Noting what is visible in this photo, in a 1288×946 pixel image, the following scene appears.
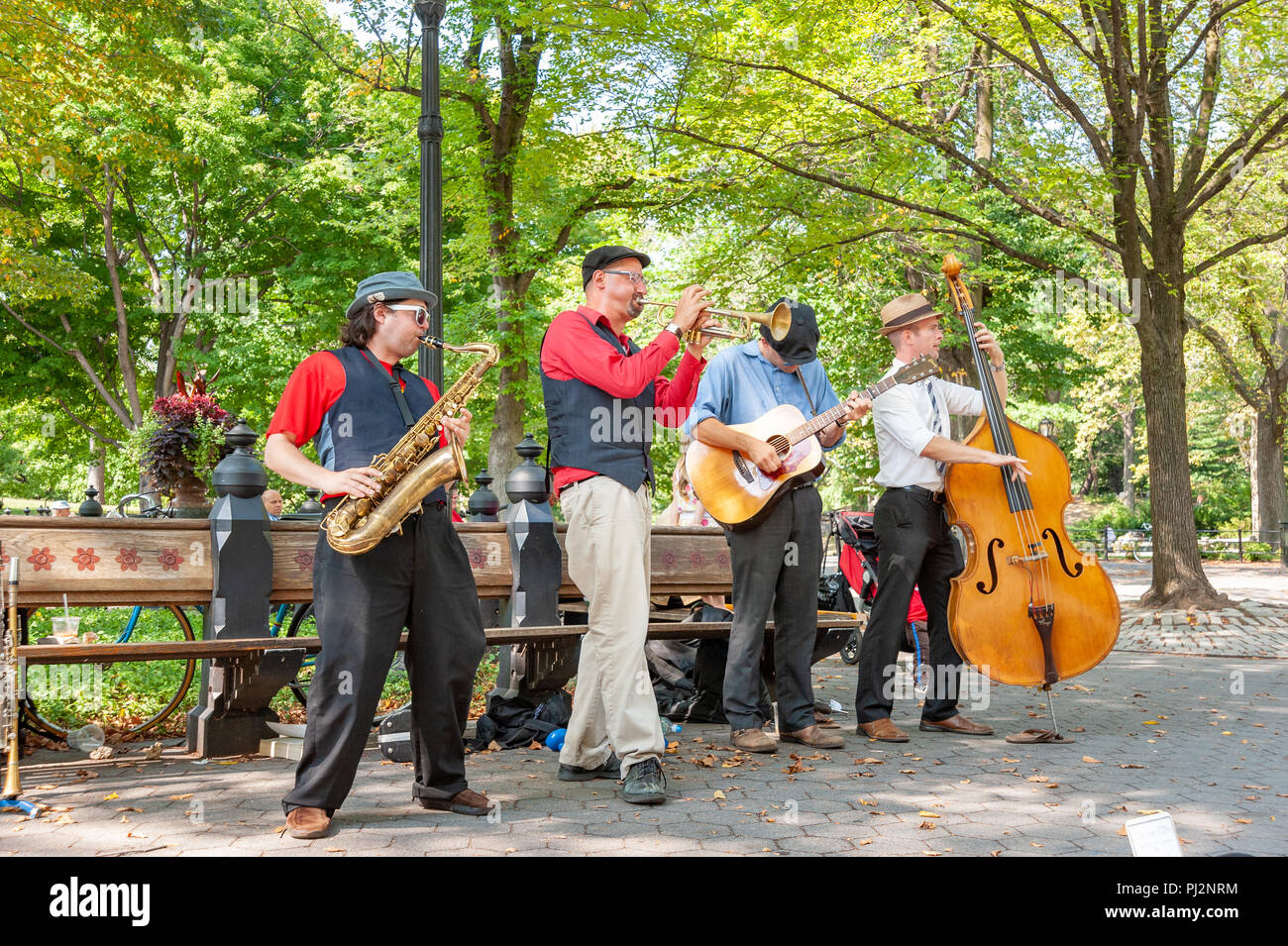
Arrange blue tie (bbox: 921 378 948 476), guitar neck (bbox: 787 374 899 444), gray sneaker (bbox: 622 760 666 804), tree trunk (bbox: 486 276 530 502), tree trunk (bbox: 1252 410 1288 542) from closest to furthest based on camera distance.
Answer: gray sneaker (bbox: 622 760 666 804) < guitar neck (bbox: 787 374 899 444) < blue tie (bbox: 921 378 948 476) < tree trunk (bbox: 486 276 530 502) < tree trunk (bbox: 1252 410 1288 542)

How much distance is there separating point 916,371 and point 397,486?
2.96 meters

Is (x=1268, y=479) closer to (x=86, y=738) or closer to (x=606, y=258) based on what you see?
(x=606, y=258)

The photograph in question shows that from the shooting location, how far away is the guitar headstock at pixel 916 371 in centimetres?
579

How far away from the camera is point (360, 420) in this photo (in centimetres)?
430

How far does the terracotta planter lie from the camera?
6.50 metres

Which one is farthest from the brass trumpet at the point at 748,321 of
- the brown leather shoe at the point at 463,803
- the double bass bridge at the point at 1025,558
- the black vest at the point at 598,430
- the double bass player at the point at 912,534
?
the brown leather shoe at the point at 463,803

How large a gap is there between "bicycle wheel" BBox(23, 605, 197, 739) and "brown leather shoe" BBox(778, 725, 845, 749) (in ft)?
10.5

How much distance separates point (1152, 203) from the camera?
44.5 feet

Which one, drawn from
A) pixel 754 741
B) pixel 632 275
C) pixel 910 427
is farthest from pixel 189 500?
pixel 910 427

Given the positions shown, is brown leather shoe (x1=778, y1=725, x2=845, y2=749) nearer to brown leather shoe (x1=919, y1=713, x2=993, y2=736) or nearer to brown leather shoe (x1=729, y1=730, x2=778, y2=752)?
brown leather shoe (x1=729, y1=730, x2=778, y2=752)

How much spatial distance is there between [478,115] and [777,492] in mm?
11323

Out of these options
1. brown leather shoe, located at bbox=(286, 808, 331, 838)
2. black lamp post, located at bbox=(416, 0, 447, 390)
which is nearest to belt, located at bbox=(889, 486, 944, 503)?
black lamp post, located at bbox=(416, 0, 447, 390)

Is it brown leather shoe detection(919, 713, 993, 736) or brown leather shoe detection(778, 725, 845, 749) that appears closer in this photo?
brown leather shoe detection(778, 725, 845, 749)

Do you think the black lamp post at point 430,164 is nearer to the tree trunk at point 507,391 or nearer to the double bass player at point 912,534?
the double bass player at point 912,534
